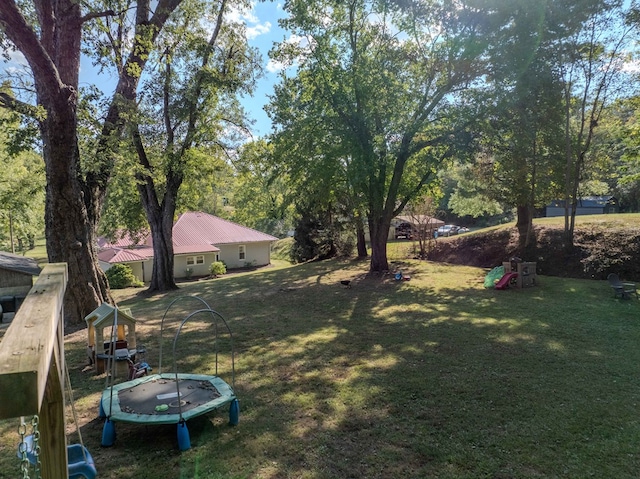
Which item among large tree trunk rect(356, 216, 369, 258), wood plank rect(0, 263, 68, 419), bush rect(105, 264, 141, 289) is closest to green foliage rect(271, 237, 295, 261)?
large tree trunk rect(356, 216, 369, 258)

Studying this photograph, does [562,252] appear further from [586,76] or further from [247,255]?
[247,255]

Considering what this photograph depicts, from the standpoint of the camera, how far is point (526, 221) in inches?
730

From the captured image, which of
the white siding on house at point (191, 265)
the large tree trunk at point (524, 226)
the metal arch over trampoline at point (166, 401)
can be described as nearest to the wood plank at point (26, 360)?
the metal arch over trampoline at point (166, 401)

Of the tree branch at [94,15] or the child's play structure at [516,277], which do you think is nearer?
the tree branch at [94,15]

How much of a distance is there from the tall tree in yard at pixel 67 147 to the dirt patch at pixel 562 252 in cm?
1617

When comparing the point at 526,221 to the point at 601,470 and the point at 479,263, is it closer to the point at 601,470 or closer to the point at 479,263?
the point at 479,263

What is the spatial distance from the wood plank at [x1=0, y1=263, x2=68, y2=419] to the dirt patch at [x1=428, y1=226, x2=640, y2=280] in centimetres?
1696

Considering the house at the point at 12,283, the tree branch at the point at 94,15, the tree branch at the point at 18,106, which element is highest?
the tree branch at the point at 94,15

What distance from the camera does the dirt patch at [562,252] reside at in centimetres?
1414

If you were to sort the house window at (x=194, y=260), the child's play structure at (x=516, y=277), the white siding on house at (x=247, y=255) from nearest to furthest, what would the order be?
the child's play structure at (x=516, y=277) → the house window at (x=194, y=260) → the white siding on house at (x=247, y=255)

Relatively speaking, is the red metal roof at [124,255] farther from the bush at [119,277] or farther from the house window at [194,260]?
the bush at [119,277]

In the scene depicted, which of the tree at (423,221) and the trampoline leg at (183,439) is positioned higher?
the tree at (423,221)

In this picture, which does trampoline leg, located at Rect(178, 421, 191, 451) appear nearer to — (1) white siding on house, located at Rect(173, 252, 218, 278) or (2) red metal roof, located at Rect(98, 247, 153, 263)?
(2) red metal roof, located at Rect(98, 247, 153, 263)

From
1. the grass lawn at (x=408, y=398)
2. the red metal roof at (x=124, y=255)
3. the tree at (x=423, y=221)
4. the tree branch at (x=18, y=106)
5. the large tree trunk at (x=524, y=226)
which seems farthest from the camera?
the red metal roof at (x=124, y=255)
